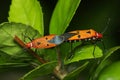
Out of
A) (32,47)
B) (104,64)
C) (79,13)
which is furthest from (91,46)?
(79,13)

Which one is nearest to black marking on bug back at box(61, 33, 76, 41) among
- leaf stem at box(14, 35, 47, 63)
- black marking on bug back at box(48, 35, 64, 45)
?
black marking on bug back at box(48, 35, 64, 45)

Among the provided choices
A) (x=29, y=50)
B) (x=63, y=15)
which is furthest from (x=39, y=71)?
(x=63, y=15)

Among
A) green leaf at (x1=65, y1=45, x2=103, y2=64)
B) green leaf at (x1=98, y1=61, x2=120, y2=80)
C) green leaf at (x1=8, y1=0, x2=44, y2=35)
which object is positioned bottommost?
green leaf at (x1=98, y1=61, x2=120, y2=80)

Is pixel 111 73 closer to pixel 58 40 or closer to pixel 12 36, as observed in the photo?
pixel 58 40

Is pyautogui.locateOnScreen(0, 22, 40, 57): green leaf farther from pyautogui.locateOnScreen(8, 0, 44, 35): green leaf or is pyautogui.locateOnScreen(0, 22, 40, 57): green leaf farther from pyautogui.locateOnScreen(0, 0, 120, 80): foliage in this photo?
pyautogui.locateOnScreen(8, 0, 44, 35): green leaf

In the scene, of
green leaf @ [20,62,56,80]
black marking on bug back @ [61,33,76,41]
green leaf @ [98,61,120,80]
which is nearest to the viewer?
green leaf @ [20,62,56,80]

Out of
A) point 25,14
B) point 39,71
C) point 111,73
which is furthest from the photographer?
point 25,14

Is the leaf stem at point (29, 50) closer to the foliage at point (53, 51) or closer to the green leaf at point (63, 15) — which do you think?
the foliage at point (53, 51)

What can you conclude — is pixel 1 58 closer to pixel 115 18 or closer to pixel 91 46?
pixel 91 46
